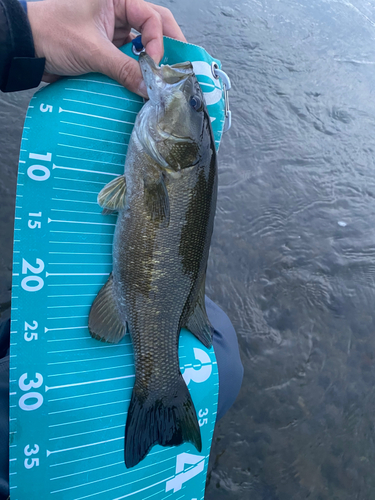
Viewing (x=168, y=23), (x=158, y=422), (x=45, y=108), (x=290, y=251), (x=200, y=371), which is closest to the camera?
(x=158, y=422)

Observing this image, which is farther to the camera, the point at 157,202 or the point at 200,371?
the point at 200,371

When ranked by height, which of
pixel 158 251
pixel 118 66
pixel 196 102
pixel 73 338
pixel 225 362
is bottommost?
pixel 225 362

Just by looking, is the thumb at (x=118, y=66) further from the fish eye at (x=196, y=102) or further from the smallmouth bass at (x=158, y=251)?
the fish eye at (x=196, y=102)

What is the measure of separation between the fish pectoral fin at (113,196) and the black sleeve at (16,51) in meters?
0.68

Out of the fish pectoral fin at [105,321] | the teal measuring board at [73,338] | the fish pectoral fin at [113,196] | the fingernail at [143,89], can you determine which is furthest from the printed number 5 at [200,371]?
the fingernail at [143,89]

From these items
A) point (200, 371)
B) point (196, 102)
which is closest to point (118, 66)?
point (196, 102)

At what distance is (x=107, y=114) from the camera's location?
5.82 ft

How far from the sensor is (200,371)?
1.84 meters

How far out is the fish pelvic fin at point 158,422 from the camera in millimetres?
1571

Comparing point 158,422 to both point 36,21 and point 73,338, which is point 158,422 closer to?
point 73,338

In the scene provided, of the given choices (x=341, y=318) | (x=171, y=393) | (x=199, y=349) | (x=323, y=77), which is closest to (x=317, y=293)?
(x=341, y=318)

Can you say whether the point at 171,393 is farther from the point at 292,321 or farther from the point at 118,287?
the point at 292,321

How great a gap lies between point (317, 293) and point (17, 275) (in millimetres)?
2509

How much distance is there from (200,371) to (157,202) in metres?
0.93
